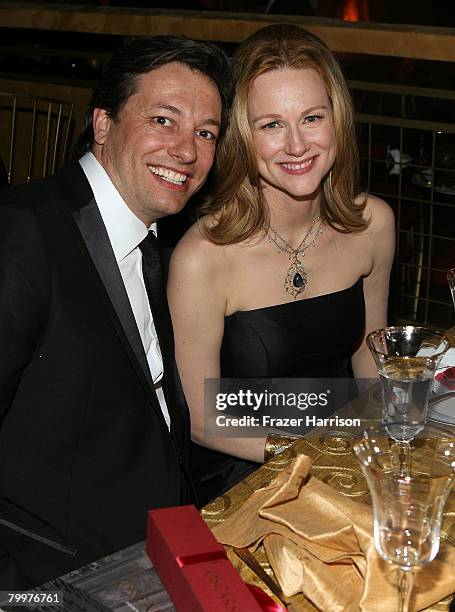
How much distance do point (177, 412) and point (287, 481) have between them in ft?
2.09

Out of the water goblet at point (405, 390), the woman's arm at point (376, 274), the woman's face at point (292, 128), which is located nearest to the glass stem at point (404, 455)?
the water goblet at point (405, 390)

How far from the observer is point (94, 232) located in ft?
6.33

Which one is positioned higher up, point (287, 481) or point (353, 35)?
point (353, 35)

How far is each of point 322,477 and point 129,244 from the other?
666 mm

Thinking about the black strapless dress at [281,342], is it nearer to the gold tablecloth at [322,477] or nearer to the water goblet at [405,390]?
the gold tablecloth at [322,477]


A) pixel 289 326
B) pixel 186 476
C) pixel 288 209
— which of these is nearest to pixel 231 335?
pixel 289 326

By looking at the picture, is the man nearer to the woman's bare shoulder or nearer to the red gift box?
the red gift box

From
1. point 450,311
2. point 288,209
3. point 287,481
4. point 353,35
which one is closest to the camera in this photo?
point 287,481

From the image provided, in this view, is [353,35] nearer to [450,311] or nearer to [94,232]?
[450,311]

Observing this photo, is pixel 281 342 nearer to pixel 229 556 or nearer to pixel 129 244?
pixel 129 244

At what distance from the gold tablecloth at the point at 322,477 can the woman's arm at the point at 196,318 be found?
52cm

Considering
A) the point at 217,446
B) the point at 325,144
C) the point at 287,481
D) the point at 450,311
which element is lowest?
the point at 450,311

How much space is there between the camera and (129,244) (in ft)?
6.85

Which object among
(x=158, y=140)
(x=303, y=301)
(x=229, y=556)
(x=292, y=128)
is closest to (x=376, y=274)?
(x=303, y=301)
